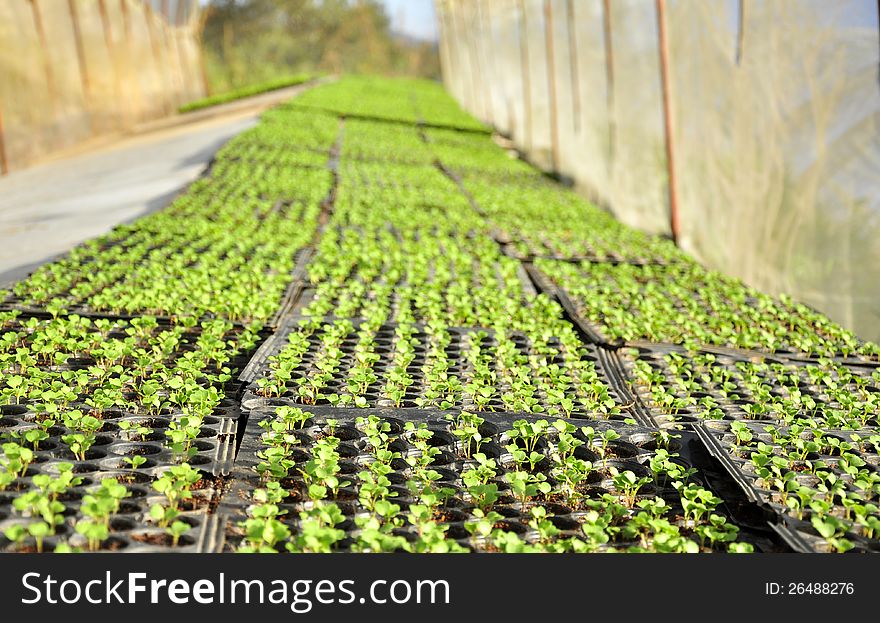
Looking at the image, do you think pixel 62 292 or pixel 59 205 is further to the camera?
pixel 59 205

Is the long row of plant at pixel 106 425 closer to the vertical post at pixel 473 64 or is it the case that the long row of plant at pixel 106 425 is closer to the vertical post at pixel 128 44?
the vertical post at pixel 128 44

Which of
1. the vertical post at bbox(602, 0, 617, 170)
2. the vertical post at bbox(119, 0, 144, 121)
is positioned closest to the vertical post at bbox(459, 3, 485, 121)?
the vertical post at bbox(119, 0, 144, 121)

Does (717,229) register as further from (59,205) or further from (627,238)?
(59,205)

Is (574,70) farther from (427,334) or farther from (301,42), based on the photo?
(301,42)

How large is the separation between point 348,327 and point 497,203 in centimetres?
501

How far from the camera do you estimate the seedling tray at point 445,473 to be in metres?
2.26

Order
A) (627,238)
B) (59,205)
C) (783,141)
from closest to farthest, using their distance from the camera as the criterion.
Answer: (783,141), (627,238), (59,205)

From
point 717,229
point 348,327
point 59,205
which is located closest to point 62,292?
point 348,327


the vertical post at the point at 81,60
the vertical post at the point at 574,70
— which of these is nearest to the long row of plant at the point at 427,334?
the vertical post at the point at 574,70

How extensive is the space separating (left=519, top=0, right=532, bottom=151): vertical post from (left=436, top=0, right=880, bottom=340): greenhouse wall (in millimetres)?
3243

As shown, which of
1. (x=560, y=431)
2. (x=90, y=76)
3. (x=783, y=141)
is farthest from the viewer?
(x=90, y=76)

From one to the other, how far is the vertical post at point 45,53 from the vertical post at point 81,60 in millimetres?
→ 1512

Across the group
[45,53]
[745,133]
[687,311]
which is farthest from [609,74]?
[45,53]

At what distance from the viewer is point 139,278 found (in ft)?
15.1
